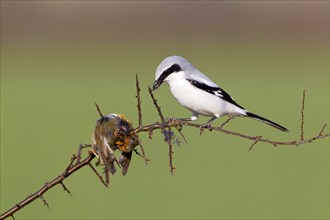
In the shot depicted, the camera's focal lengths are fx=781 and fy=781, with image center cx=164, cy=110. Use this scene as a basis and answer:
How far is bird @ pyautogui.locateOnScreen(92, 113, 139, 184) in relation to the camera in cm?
190

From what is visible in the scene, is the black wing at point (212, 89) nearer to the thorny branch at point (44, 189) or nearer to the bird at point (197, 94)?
the bird at point (197, 94)

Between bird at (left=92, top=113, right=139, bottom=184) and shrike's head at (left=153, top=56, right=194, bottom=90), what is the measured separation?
133 centimetres

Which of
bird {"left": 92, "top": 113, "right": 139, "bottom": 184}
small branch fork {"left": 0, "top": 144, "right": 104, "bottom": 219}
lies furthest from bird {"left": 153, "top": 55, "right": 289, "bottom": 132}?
small branch fork {"left": 0, "top": 144, "right": 104, "bottom": 219}

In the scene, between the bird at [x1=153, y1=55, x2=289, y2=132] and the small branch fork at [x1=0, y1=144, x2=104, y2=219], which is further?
the bird at [x1=153, y1=55, x2=289, y2=132]

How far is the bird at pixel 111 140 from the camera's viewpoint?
6.24ft

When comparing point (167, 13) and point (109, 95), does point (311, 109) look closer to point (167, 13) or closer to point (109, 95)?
point (109, 95)

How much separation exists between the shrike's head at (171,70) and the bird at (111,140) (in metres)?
1.33

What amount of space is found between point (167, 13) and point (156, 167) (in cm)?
1617

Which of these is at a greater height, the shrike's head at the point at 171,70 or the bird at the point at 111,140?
the shrike's head at the point at 171,70

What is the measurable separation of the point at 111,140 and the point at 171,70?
6.15ft

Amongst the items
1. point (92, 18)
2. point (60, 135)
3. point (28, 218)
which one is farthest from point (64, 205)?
point (92, 18)

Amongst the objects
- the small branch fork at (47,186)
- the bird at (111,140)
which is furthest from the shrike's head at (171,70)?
the small branch fork at (47,186)

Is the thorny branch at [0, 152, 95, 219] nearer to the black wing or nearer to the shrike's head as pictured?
the shrike's head

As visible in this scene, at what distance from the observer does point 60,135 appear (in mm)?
15695
